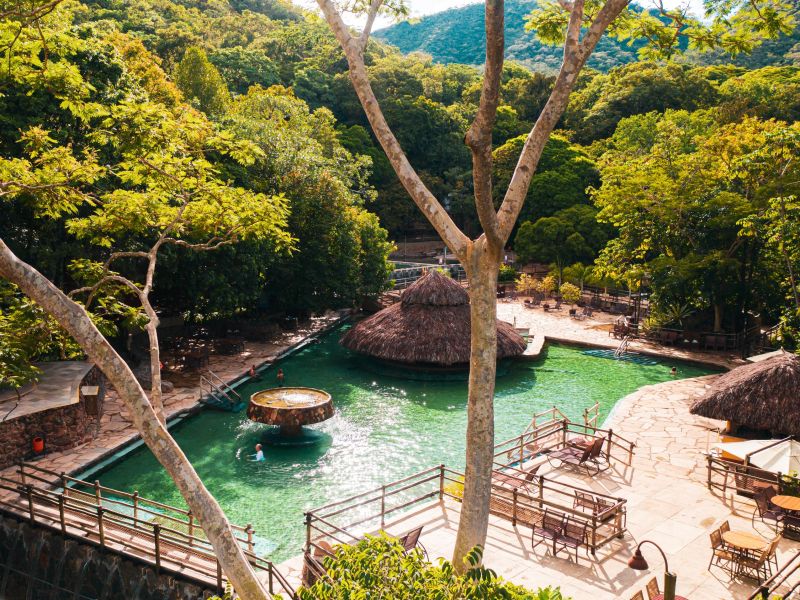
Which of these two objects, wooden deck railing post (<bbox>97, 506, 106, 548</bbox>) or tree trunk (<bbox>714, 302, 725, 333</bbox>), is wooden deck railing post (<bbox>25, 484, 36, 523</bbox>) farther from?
tree trunk (<bbox>714, 302, 725, 333</bbox>)

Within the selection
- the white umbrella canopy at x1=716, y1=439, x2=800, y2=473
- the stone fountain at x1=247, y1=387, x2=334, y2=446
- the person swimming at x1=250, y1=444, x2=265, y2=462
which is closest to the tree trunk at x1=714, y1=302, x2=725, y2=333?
the white umbrella canopy at x1=716, y1=439, x2=800, y2=473

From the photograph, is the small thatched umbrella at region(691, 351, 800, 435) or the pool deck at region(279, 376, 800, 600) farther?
the small thatched umbrella at region(691, 351, 800, 435)

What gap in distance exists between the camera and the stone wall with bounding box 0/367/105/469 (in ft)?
44.3

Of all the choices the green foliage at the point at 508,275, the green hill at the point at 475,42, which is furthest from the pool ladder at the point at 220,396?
the green hill at the point at 475,42

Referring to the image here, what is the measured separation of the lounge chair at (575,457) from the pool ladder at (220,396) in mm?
9409

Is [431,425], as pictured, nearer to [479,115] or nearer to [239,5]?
[479,115]

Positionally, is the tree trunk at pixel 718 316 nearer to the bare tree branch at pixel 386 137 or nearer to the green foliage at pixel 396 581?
the bare tree branch at pixel 386 137

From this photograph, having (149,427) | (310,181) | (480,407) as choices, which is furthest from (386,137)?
(310,181)

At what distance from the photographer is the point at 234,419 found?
17984 mm

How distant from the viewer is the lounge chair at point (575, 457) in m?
13.4

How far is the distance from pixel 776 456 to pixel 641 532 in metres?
3.36

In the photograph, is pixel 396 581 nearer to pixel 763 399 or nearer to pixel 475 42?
pixel 763 399

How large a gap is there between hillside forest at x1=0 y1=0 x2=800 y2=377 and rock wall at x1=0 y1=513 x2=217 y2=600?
3.26m

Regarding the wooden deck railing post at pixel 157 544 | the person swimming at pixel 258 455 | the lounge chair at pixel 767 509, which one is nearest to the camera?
the wooden deck railing post at pixel 157 544
